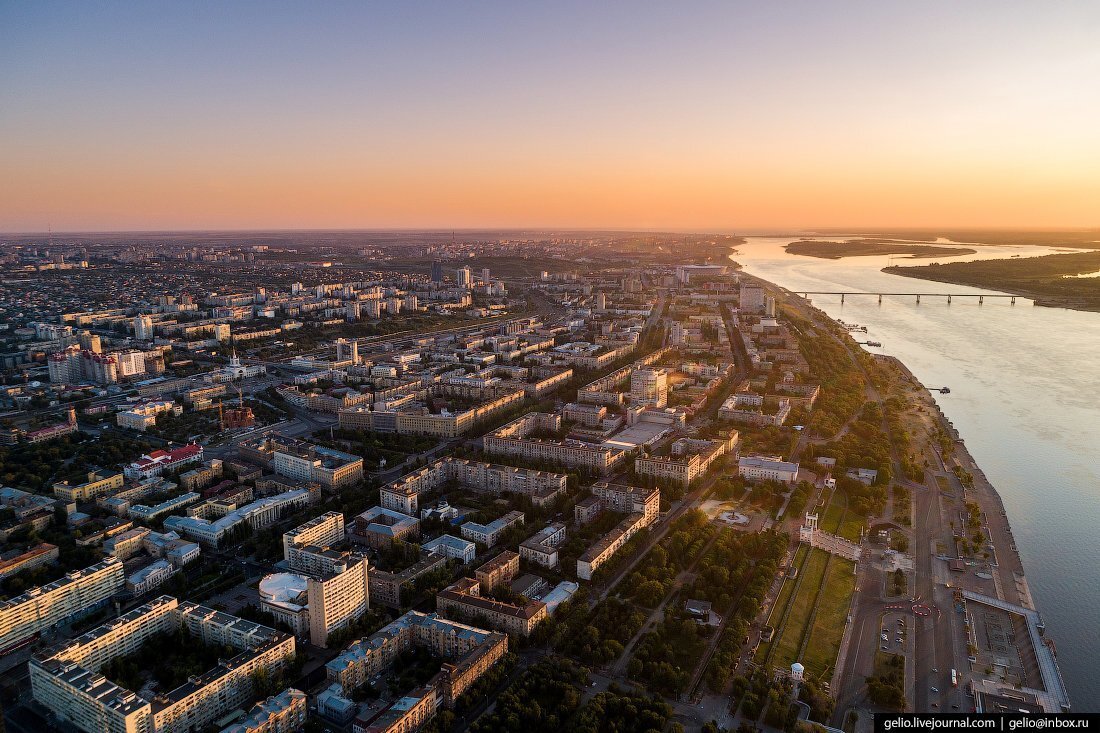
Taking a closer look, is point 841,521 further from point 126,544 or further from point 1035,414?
point 126,544

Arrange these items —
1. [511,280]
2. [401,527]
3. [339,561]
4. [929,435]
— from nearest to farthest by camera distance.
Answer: [339,561]
[401,527]
[929,435]
[511,280]

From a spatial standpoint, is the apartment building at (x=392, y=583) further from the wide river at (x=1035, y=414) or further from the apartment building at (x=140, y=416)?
the apartment building at (x=140, y=416)

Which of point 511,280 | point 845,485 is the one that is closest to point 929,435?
point 845,485

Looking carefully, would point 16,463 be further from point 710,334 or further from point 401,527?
point 710,334

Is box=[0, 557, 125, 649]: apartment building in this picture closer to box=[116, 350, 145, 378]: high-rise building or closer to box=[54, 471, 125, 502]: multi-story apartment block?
box=[54, 471, 125, 502]: multi-story apartment block

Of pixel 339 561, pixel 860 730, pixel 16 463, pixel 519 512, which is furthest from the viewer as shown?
pixel 16 463

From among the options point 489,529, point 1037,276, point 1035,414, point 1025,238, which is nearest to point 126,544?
point 489,529
